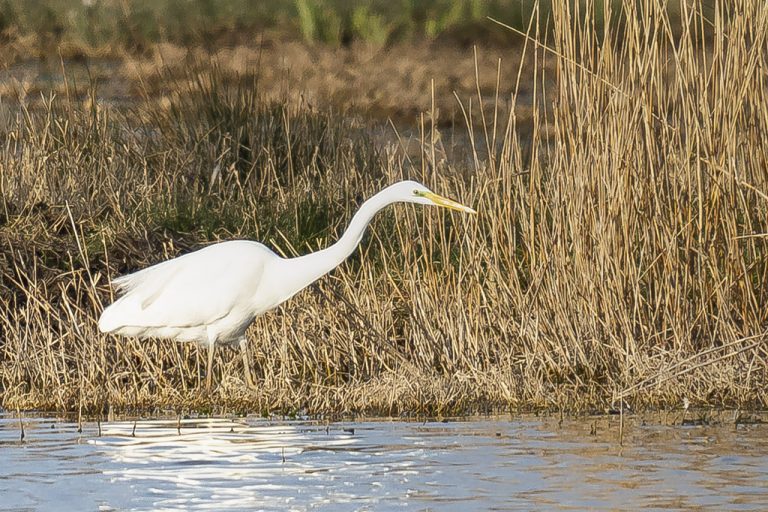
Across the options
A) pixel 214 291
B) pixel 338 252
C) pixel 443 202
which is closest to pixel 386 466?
pixel 443 202

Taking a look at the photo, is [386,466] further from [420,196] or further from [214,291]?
[214,291]

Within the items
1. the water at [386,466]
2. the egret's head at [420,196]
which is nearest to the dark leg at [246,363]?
the water at [386,466]

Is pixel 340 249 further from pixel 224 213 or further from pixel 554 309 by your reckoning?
pixel 224 213

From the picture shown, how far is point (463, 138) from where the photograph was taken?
2311cm

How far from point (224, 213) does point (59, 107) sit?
10.3 feet

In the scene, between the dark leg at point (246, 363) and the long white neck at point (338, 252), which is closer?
the long white neck at point (338, 252)

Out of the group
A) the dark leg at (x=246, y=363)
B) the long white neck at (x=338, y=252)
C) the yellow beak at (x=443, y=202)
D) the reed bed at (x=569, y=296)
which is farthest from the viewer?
the dark leg at (x=246, y=363)

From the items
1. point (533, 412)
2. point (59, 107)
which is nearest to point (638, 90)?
point (533, 412)

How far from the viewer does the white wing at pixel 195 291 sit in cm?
902

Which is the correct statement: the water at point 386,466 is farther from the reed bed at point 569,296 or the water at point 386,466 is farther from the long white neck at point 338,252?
the long white neck at point 338,252

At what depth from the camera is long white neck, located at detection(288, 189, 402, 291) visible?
8758 millimetres

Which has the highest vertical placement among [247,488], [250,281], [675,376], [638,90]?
[638,90]

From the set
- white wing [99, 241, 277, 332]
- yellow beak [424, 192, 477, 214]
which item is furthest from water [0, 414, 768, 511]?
yellow beak [424, 192, 477, 214]

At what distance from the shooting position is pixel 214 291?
9.11m
